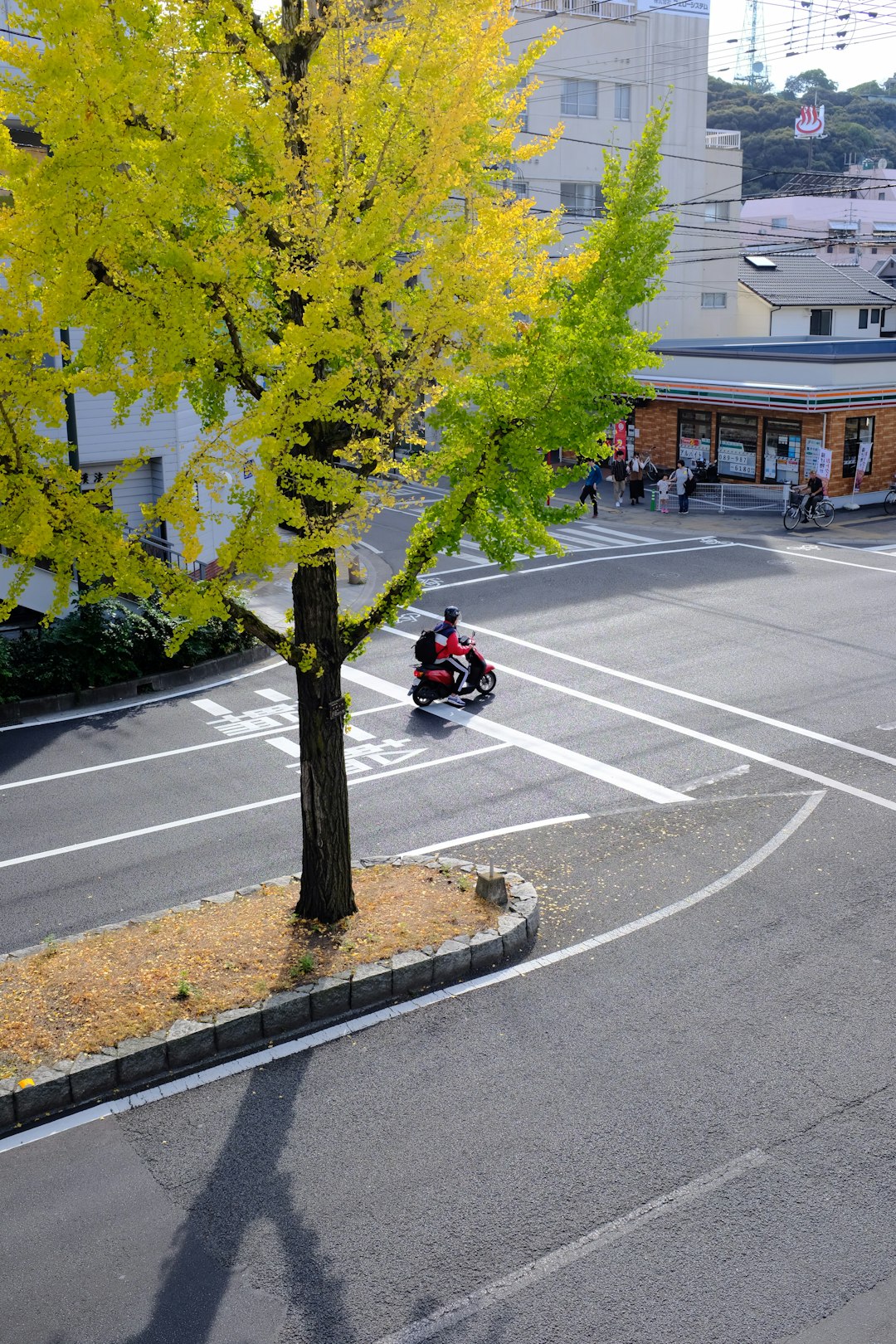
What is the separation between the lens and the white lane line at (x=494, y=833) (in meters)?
12.4

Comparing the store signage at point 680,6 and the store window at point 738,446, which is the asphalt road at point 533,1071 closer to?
the store window at point 738,446

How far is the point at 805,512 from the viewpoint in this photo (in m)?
31.0

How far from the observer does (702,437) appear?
1470 inches

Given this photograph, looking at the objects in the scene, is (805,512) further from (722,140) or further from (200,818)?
(722,140)

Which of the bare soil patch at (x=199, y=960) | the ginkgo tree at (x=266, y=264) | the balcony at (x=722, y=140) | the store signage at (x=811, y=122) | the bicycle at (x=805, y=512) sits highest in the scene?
the store signage at (x=811, y=122)

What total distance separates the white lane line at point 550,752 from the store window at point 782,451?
20.0 m

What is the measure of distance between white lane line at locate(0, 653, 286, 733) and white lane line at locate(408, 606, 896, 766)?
3.47 meters

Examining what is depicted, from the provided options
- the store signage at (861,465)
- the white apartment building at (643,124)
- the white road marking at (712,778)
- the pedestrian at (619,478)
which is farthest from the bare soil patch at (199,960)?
the white apartment building at (643,124)

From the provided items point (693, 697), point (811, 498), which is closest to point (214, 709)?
point (693, 697)

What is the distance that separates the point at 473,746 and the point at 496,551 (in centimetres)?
572

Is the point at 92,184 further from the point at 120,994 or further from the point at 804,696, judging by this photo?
the point at 804,696

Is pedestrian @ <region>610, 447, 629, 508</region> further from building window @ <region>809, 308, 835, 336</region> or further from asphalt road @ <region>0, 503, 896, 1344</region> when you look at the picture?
building window @ <region>809, 308, 835, 336</region>

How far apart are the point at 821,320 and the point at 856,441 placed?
68.3ft

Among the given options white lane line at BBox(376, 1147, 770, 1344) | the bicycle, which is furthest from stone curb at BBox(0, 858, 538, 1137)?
the bicycle
